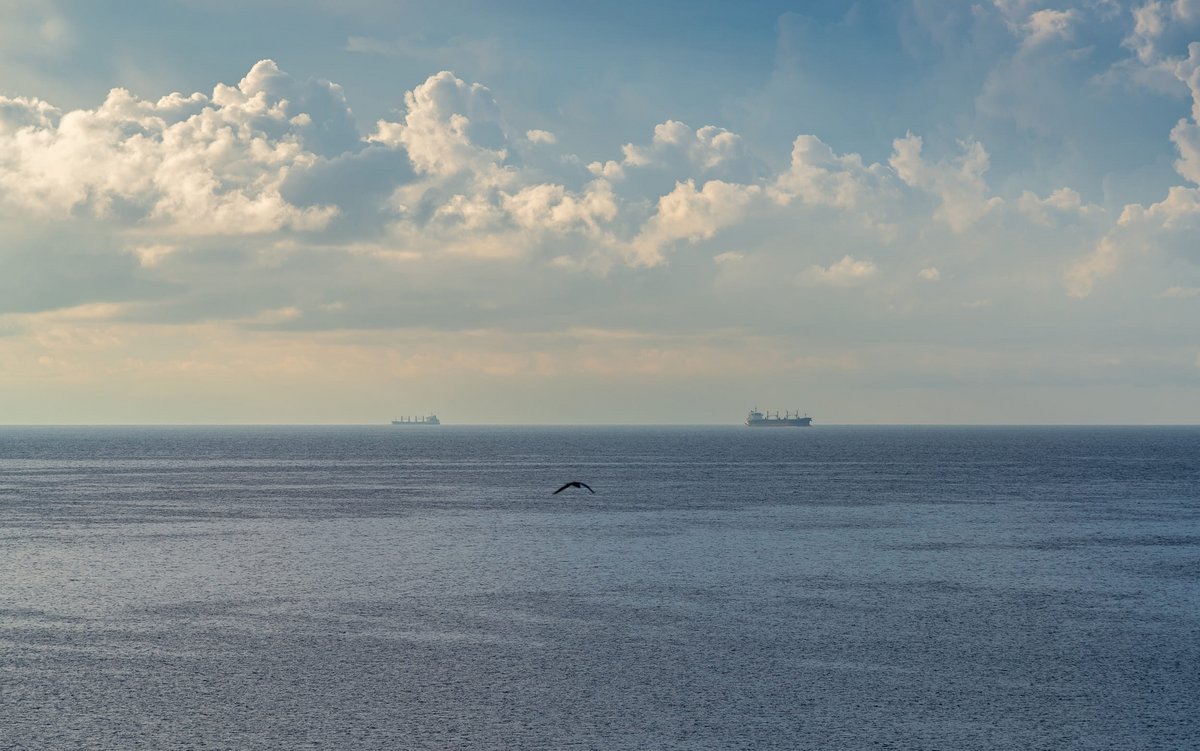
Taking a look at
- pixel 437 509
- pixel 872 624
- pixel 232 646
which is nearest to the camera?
pixel 232 646

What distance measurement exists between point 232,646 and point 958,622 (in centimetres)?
2669

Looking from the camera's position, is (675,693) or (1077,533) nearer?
(675,693)

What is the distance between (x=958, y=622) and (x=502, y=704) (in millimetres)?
20257

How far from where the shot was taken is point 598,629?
132ft

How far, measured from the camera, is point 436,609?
4441 cm

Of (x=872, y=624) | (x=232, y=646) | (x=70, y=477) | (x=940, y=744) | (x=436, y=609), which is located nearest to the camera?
(x=940, y=744)

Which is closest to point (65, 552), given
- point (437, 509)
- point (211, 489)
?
point (437, 509)

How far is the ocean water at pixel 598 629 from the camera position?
94.1 feet

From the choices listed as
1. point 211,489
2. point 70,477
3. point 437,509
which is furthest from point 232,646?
point 70,477

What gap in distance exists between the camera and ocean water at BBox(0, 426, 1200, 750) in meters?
28.7

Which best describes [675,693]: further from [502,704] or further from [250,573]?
[250,573]

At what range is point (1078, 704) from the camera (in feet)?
101

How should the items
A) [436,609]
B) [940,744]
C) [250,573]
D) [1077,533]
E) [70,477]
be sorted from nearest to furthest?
[940,744], [436,609], [250,573], [1077,533], [70,477]

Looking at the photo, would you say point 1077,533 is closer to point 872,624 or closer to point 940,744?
point 872,624
